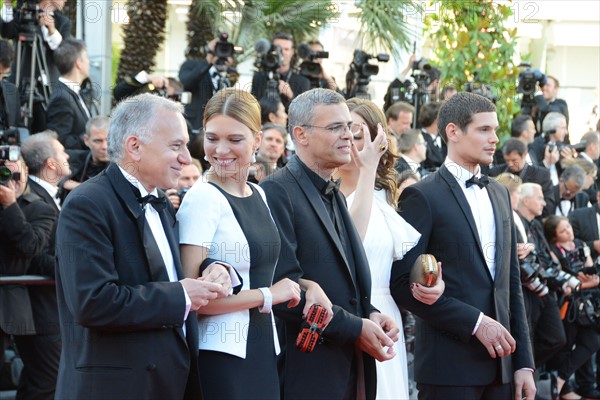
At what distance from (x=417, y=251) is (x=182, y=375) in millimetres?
1477

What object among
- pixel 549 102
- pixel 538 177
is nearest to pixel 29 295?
pixel 538 177

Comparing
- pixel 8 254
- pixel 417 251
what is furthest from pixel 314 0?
pixel 417 251

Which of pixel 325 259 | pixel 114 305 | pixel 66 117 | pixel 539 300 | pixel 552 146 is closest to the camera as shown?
pixel 114 305

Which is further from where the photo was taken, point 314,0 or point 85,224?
point 314,0

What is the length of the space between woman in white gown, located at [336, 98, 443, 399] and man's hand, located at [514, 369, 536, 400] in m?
0.48

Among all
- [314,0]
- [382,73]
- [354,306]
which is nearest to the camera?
[354,306]

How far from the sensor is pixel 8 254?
5.31 metres

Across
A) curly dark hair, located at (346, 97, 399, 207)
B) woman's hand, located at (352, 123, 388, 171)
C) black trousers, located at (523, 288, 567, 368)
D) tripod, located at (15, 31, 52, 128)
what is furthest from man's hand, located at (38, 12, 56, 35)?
woman's hand, located at (352, 123, 388, 171)

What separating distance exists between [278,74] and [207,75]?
2.40ft

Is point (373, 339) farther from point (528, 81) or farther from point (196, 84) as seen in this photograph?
point (528, 81)

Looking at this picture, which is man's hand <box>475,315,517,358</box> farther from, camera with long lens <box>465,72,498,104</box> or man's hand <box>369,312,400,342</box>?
camera with long lens <box>465,72,498,104</box>

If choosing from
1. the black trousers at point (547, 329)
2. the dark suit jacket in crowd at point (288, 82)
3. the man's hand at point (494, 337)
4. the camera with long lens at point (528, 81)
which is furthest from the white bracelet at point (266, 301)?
the camera with long lens at point (528, 81)

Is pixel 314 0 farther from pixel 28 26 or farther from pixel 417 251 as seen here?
pixel 417 251

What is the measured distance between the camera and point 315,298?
3385 millimetres
